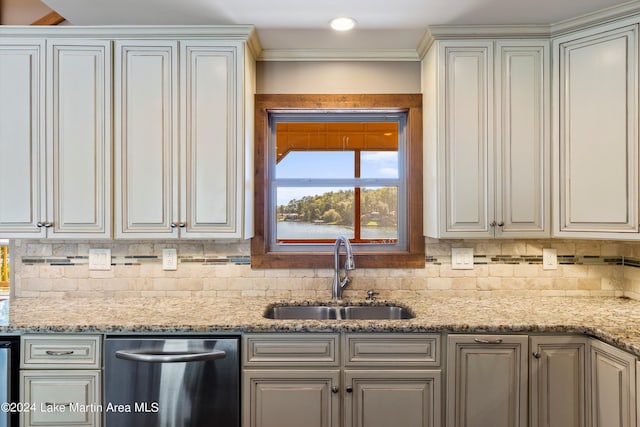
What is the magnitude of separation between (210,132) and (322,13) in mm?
841

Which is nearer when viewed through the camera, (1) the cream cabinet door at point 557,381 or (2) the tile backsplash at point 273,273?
(1) the cream cabinet door at point 557,381

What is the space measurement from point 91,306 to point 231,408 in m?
0.98

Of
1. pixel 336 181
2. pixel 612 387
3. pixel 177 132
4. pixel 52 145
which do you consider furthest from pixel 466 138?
pixel 52 145

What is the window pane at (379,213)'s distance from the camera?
8.42ft

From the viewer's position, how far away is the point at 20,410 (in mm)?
1785

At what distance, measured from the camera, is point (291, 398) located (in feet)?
5.89

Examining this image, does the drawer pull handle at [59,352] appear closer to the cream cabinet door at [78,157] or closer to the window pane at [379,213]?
the cream cabinet door at [78,157]

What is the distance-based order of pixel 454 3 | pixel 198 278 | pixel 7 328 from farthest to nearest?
pixel 198 278 < pixel 454 3 < pixel 7 328

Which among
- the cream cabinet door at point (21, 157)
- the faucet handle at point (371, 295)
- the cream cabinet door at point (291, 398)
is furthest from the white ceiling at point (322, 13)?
the cream cabinet door at point (291, 398)

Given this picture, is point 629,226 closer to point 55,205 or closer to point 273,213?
point 273,213

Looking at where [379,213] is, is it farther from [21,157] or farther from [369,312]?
[21,157]

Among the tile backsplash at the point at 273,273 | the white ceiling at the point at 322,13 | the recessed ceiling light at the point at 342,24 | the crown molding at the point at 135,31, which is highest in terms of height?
the white ceiling at the point at 322,13

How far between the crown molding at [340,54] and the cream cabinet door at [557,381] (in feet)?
5.67

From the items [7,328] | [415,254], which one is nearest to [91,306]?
[7,328]
